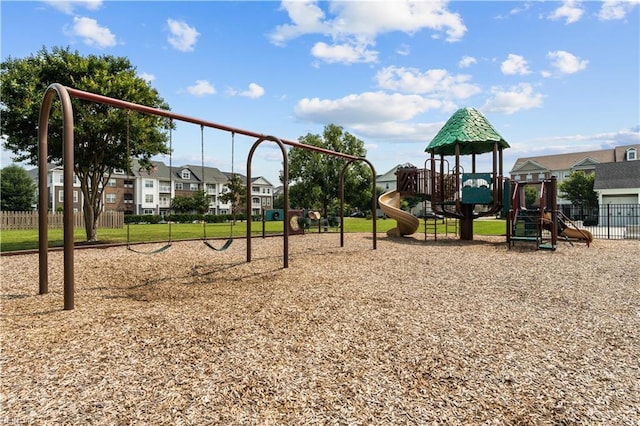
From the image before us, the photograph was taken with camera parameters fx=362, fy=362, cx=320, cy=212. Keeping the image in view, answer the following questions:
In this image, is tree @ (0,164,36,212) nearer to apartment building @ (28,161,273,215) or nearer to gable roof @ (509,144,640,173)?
apartment building @ (28,161,273,215)

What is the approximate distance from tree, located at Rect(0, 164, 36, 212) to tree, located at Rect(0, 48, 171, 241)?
5050cm

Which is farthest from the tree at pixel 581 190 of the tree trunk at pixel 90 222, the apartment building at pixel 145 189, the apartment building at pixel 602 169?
the tree trunk at pixel 90 222

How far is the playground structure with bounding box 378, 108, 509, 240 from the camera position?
47.6 feet

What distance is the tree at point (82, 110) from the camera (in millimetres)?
11922

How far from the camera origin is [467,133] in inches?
589

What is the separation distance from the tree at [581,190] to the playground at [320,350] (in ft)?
171

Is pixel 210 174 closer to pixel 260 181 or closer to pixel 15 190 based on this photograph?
pixel 260 181

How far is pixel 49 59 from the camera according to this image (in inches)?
494

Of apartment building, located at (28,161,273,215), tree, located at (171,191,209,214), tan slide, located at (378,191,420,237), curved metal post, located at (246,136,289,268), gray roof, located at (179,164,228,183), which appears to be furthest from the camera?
gray roof, located at (179,164,228,183)

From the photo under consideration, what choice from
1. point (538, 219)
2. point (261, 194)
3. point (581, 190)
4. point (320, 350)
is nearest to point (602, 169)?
point (581, 190)

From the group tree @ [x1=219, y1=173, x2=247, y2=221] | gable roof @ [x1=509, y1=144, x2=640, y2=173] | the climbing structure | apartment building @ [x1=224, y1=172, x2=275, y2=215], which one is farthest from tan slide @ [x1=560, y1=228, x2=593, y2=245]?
apartment building @ [x1=224, y1=172, x2=275, y2=215]

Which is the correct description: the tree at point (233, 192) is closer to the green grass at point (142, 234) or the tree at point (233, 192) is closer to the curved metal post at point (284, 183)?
the curved metal post at point (284, 183)

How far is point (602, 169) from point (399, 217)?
123 ft

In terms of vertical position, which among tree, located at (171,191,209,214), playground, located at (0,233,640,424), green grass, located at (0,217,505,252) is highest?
tree, located at (171,191,209,214)
